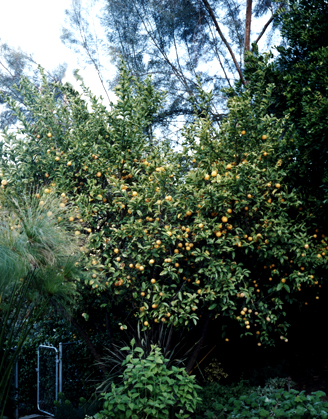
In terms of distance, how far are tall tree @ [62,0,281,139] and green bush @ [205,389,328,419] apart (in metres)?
5.55

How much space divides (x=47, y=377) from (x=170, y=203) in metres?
3.90

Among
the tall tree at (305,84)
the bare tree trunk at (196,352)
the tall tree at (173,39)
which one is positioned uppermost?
the tall tree at (173,39)

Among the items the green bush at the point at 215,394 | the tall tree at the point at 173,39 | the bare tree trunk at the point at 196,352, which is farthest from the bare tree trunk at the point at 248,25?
the green bush at the point at 215,394

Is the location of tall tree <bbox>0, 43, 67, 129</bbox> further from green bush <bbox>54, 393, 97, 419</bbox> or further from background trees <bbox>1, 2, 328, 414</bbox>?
green bush <bbox>54, 393, 97, 419</bbox>

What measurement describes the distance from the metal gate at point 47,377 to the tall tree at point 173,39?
474cm

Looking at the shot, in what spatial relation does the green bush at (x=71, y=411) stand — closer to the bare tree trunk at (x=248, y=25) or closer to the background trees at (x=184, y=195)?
the background trees at (x=184, y=195)

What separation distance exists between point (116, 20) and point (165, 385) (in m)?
7.39

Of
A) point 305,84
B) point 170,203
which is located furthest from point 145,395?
point 305,84

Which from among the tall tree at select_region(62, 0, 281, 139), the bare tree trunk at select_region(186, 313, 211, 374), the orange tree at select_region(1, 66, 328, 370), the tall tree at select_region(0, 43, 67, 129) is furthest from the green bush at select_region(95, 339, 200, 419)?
the tall tree at select_region(0, 43, 67, 129)

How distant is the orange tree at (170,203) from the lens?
406 cm

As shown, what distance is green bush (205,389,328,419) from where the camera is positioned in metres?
3.60

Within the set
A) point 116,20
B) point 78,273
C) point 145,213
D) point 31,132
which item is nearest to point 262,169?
point 145,213

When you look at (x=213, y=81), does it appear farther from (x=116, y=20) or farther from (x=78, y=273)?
(x=78, y=273)

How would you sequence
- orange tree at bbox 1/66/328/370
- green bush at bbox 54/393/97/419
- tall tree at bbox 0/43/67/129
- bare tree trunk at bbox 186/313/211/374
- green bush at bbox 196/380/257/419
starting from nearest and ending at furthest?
orange tree at bbox 1/66/328/370, green bush at bbox 54/393/97/419, green bush at bbox 196/380/257/419, bare tree trunk at bbox 186/313/211/374, tall tree at bbox 0/43/67/129
